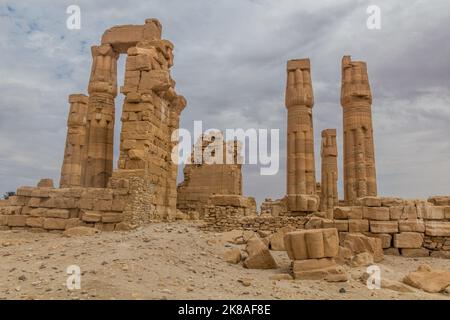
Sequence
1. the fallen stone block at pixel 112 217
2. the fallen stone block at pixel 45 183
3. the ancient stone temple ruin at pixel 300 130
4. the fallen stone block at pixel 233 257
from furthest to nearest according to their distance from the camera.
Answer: the fallen stone block at pixel 45 183
the ancient stone temple ruin at pixel 300 130
the fallen stone block at pixel 112 217
the fallen stone block at pixel 233 257

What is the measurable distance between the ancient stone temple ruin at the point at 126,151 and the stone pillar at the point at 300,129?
685 cm

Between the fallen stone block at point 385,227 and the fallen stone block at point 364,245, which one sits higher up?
the fallen stone block at point 385,227

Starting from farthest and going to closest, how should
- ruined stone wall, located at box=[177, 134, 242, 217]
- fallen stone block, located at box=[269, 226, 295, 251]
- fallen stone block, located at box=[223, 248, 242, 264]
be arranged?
ruined stone wall, located at box=[177, 134, 242, 217] < fallen stone block, located at box=[269, 226, 295, 251] < fallen stone block, located at box=[223, 248, 242, 264]

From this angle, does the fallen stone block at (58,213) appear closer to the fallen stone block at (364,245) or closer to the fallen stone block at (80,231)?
the fallen stone block at (80,231)

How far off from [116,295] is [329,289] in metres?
3.83

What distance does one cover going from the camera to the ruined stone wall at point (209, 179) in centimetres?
2055

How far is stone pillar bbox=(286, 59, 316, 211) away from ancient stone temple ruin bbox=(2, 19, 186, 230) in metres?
6.85

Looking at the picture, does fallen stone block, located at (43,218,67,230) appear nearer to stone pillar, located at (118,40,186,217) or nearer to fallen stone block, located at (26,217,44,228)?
fallen stone block, located at (26,217,44,228)

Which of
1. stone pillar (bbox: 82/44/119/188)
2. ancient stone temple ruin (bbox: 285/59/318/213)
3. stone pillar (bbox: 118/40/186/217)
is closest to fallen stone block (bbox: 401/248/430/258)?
stone pillar (bbox: 118/40/186/217)

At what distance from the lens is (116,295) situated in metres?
5.09

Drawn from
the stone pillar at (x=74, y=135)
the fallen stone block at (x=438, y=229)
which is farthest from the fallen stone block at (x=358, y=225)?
the stone pillar at (x=74, y=135)

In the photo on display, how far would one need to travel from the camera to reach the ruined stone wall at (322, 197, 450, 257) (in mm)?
10664
